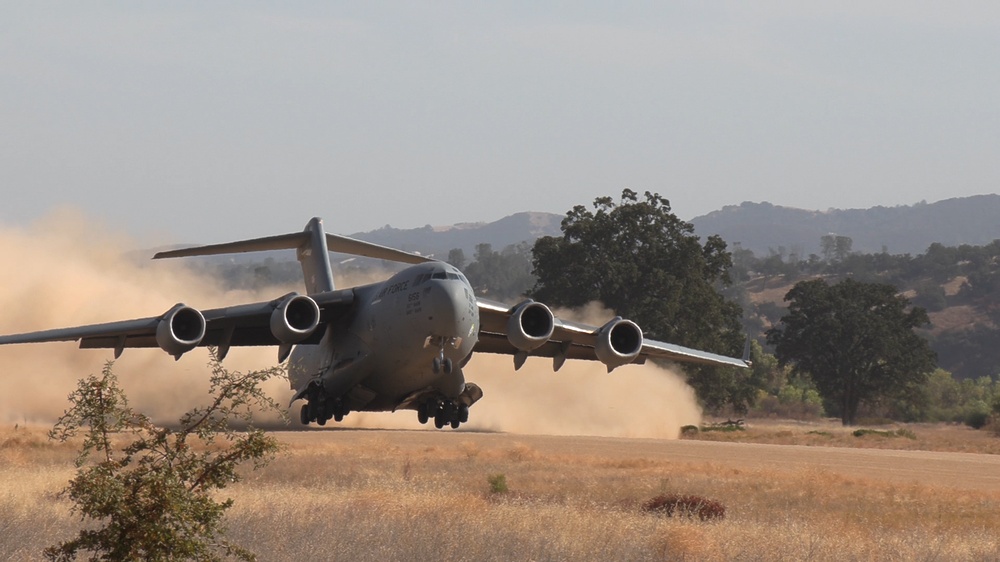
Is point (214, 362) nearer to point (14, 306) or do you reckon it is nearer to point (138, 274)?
point (14, 306)

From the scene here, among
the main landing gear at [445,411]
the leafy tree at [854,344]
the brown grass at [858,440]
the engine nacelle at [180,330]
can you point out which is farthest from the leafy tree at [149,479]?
the leafy tree at [854,344]

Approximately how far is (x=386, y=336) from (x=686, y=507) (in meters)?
8.67

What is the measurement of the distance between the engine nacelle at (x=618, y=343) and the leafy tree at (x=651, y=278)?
40.9 meters

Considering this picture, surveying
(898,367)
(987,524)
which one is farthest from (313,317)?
(898,367)

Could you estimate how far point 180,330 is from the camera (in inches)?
992

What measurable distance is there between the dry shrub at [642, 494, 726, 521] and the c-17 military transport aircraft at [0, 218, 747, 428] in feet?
11.2

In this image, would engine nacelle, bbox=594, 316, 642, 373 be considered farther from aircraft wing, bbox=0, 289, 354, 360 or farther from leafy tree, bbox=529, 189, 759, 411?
leafy tree, bbox=529, 189, 759, 411

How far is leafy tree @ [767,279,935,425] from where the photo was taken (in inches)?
3135

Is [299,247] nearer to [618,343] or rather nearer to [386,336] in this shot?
[386,336]

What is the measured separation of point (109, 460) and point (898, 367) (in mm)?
73885

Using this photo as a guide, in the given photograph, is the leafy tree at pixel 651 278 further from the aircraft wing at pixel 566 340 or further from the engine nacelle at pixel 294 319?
the engine nacelle at pixel 294 319

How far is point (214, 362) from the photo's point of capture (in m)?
12.5

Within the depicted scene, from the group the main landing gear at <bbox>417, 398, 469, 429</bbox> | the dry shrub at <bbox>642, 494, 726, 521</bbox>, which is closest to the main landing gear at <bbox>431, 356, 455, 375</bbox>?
the main landing gear at <bbox>417, 398, 469, 429</bbox>

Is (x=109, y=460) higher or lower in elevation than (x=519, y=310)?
lower
